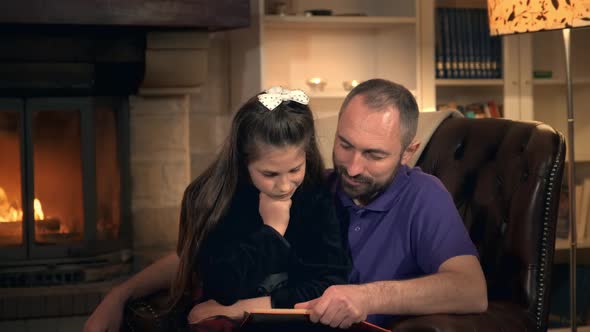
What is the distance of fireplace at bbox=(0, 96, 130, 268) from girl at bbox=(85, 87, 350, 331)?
5.21ft

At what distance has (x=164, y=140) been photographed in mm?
3467

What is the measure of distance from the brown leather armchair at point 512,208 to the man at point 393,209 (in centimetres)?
12

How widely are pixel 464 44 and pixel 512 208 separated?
1.86 meters

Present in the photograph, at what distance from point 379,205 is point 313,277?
250 mm

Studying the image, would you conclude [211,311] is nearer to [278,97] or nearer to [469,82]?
[278,97]

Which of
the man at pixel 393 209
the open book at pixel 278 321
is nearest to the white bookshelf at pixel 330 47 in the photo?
the man at pixel 393 209

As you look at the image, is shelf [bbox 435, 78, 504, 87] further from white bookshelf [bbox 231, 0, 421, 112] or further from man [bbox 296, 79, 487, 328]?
man [bbox 296, 79, 487, 328]

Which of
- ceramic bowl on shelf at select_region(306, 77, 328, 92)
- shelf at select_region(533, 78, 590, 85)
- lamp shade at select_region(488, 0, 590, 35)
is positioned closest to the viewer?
lamp shade at select_region(488, 0, 590, 35)

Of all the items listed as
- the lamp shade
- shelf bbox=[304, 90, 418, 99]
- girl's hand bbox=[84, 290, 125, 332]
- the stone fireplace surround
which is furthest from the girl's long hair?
shelf bbox=[304, 90, 418, 99]

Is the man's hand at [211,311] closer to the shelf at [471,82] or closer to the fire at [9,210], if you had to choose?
the fire at [9,210]

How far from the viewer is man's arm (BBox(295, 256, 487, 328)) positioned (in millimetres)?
1646

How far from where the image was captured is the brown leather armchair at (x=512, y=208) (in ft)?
6.39

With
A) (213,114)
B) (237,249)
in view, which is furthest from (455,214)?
(213,114)

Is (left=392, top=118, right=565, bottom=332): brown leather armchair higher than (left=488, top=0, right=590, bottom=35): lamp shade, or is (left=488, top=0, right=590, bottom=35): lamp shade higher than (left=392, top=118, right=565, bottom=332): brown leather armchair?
(left=488, top=0, right=590, bottom=35): lamp shade
